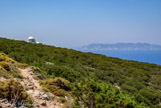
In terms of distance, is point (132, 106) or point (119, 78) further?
point (119, 78)

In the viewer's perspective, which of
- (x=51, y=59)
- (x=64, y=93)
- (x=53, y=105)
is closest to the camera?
(x=53, y=105)

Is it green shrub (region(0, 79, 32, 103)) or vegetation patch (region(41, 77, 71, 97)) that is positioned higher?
green shrub (region(0, 79, 32, 103))

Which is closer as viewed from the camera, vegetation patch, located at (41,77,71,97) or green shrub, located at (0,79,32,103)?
green shrub, located at (0,79,32,103)

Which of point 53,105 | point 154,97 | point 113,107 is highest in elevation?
point 113,107

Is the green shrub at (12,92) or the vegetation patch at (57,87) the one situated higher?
the green shrub at (12,92)

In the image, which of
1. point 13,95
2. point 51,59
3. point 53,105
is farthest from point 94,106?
point 51,59

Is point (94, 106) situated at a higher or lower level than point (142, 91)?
higher

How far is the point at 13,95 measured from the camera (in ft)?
18.8

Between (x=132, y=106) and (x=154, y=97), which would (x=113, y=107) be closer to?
(x=132, y=106)

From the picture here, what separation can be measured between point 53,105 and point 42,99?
585 mm

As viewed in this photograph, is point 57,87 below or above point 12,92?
below

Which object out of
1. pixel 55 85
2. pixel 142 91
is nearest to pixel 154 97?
pixel 142 91

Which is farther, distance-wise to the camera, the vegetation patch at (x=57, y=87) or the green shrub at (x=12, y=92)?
the vegetation patch at (x=57, y=87)

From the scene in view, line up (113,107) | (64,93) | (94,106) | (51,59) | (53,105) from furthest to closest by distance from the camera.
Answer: (51,59), (64,93), (53,105), (94,106), (113,107)
